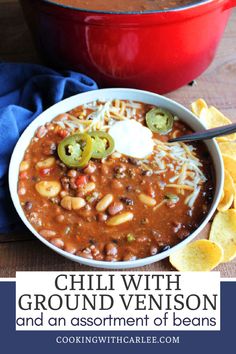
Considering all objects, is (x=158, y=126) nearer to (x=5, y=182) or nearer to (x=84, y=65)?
(x=84, y=65)

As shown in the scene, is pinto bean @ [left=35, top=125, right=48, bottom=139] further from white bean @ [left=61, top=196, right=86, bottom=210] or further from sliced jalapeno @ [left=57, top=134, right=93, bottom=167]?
white bean @ [left=61, top=196, right=86, bottom=210]

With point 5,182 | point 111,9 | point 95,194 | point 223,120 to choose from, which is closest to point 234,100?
point 223,120

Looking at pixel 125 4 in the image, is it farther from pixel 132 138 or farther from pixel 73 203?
pixel 73 203

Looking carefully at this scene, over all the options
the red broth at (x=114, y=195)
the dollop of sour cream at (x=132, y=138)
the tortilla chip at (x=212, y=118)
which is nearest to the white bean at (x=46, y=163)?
the red broth at (x=114, y=195)

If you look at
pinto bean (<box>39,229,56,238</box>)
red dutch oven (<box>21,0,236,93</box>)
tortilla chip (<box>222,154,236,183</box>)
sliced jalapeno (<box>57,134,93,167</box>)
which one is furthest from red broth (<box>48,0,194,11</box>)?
pinto bean (<box>39,229,56,238</box>)

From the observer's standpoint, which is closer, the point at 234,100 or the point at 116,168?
the point at 116,168

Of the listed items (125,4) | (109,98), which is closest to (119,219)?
(109,98)

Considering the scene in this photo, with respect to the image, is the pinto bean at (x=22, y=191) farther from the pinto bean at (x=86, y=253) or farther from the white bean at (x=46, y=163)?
the pinto bean at (x=86, y=253)
